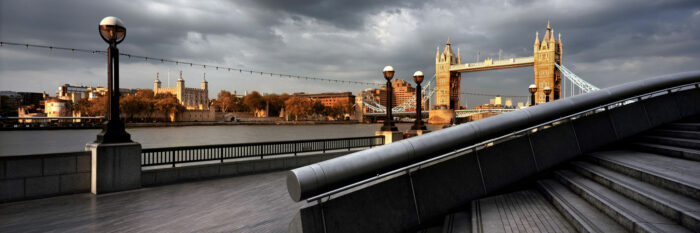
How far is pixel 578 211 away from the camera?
3248 mm

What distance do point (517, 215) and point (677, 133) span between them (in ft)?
12.1

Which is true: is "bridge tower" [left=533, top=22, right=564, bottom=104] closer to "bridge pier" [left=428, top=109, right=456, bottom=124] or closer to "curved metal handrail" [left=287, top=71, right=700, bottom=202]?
"bridge pier" [left=428, top=109, right=456, bottom=124]

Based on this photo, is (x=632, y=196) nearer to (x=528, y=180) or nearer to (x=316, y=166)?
(x=528, y=180)

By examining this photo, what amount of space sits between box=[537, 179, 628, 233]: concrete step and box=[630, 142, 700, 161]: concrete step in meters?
1.55

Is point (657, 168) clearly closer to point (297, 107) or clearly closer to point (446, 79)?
point (297, 107)

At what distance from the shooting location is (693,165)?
388 cm

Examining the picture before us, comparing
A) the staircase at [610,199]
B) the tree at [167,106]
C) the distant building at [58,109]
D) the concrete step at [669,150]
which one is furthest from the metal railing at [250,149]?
the distant building at [58,109]

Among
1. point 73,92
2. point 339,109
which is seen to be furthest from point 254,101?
point 73,92

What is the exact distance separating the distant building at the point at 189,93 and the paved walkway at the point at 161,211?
13272cm

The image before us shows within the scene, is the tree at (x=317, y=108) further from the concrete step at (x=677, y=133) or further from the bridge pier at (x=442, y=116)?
the concrete step at (x=677, y=133)

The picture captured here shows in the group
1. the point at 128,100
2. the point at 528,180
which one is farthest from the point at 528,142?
the point at 128,100

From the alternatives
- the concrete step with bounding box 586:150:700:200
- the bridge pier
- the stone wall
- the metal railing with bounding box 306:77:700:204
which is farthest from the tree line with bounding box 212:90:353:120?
the concrete step with bounding box 586:150:700:200

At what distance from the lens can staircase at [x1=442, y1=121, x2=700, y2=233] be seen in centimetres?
278

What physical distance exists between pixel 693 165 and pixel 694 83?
3.40 m
